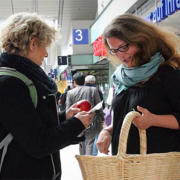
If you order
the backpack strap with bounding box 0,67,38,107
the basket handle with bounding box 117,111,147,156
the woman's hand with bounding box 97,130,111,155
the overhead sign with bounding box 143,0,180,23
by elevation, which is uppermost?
the overhead sign with bounding box 143,0,180,23

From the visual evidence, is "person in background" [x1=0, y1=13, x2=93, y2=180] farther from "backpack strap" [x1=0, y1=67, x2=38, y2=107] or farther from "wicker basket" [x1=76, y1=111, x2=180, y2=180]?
"wicker basket" [x1=76, y1=111, x2=180, y2=180]

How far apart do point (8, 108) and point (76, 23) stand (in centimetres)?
1388

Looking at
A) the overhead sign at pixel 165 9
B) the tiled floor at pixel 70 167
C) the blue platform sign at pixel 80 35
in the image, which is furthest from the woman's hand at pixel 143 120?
the blue platform sign at pixel 80 35

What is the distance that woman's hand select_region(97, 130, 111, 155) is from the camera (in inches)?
62.5

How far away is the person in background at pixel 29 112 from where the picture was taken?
109 cm

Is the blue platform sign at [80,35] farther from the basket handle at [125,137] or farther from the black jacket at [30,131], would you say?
the basket handle at [125,137]

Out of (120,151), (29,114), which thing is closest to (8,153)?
(29,114)

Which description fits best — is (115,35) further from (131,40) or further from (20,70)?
(20,70)

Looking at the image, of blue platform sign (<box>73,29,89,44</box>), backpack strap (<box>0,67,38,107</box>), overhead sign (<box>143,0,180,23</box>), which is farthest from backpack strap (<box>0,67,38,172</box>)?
blue platform sign (<box>73,29,89,44</box>)

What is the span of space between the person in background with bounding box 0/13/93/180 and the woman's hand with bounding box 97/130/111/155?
318 mm

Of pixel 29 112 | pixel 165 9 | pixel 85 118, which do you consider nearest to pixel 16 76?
pixel 29 112

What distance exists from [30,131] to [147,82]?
714 millimetres

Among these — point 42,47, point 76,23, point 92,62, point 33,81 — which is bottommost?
point 33,81

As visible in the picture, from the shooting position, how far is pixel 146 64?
4.57 feet
